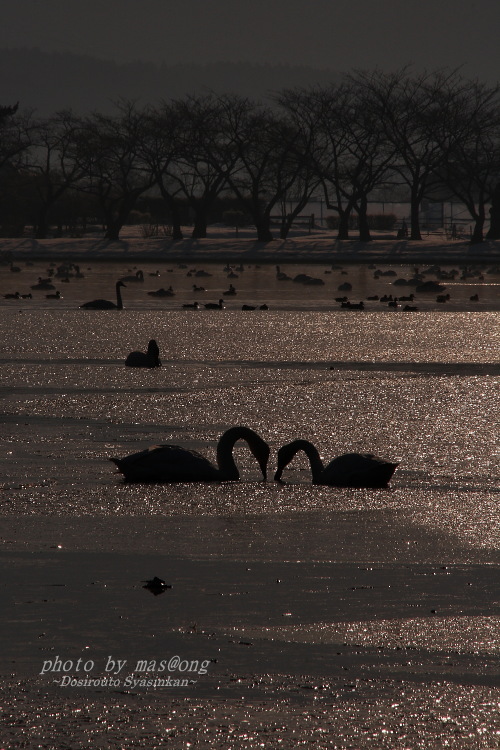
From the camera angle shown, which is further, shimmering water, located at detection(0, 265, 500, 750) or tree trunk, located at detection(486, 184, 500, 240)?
tree trunk, located at detection(486, 184, 500, 240)

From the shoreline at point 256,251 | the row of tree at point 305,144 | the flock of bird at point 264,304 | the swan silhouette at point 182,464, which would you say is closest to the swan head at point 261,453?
the swan silhouette at point 182,464

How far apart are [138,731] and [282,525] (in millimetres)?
2559

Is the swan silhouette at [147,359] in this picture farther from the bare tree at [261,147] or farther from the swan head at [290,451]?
the bare tree at [261,147]

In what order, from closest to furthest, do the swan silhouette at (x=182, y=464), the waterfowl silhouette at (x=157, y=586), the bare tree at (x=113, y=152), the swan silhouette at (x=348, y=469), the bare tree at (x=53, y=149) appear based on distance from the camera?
the waterfowl silhouette at (x=157, y=586), the swan silhouette at (x=348, y=469), the swan silhouette at (x=182, y=464), the bare tree at (x=113, y=152), the bare tree at (x=53, y=149)

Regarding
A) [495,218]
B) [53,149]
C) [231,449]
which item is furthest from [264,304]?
[53,149]

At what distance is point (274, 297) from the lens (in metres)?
27.6

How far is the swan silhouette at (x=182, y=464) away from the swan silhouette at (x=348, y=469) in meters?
0.16

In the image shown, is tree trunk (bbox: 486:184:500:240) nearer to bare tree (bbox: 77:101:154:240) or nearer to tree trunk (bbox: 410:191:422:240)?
tree trunk (bbox: 410:191:422:240)

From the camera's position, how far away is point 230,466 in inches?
278

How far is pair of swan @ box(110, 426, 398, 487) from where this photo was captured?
6.86 metres

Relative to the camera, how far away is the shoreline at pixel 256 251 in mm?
51562

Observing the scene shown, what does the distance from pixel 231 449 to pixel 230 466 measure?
0.37 feet

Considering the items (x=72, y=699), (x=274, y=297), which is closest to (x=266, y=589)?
(x=72, y=699)

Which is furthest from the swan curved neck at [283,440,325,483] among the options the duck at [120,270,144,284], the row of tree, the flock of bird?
the row of tree
